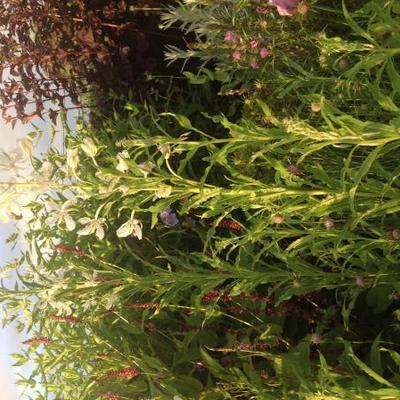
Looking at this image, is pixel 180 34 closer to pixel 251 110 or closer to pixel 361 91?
pixel 251 110

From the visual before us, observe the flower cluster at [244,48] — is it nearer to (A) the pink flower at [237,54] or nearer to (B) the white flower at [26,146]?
(A) the pink flower at [237,54]

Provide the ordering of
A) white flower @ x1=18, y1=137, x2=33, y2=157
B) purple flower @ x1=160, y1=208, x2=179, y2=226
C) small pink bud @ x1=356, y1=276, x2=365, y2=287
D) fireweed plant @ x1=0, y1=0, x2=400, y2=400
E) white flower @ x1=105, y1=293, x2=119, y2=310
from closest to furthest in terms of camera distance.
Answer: fireweed plant @ x1=0, y1=0, x2=400, y2=400 < white flower @ x1=18, y1=137, x2=33, y2=157 < small pink bud @ x1=356, y1=276, x2=365, y2=287 < white flower @ x1=105, y1=293, x2=119, y2=310 < purple flower @ x1=160, y1=208, x2=179, y2=226

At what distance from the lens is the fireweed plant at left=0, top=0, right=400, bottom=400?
1.23m

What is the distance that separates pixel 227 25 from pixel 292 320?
108 cm

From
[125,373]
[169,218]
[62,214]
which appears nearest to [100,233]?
[62,214]

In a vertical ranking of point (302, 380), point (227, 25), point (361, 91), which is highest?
point (227, 25)

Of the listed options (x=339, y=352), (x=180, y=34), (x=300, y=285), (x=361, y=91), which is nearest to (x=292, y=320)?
(x=339, y=352)

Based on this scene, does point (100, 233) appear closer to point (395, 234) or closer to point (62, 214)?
point (62, 214)

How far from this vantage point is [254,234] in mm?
1390

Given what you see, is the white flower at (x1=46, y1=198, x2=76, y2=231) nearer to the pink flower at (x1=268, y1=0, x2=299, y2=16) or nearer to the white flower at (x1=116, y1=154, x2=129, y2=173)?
the white flower at (x1=116, y1=154, x2=129, y2=173)

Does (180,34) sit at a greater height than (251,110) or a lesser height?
greater

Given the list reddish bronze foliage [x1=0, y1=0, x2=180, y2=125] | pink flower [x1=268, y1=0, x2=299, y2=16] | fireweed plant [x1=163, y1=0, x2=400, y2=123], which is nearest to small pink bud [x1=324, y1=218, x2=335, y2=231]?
fireweed plant [x1=163, y1=0, x2=400, y2=123]

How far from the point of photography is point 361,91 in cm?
136

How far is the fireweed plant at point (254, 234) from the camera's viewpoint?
123 centimetres
